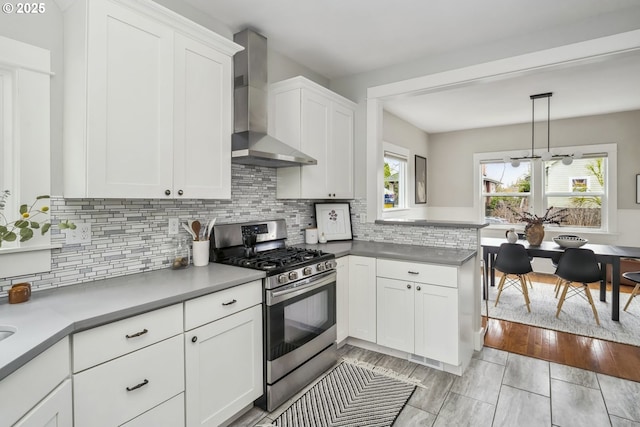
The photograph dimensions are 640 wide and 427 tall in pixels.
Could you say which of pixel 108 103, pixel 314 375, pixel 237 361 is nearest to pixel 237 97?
pixel 108 103

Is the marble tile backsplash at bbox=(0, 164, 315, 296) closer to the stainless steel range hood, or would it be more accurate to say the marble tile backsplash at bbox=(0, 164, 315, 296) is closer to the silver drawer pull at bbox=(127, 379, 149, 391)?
the stainless steel range hood

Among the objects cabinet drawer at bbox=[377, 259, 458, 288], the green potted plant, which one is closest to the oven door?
cabinet drawer at bbox=[377, 259, 458, 288]

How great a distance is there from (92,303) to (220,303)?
578 mm

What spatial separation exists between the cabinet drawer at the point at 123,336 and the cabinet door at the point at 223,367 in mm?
136

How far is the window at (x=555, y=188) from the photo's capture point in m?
5.33

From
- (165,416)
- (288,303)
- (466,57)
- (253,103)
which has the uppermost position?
(466,57)

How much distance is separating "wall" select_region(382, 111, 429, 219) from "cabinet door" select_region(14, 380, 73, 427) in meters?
4.52

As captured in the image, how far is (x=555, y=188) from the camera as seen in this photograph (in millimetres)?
5734

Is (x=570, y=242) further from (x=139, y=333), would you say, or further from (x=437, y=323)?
(x=139, y=333)

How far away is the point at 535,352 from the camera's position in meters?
2.91

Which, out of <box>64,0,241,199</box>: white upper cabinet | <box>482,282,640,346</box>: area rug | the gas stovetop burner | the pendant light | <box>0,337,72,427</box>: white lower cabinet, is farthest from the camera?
the pendant light

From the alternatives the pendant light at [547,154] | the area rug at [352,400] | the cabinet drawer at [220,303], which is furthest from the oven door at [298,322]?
the pendant light at [547,154]

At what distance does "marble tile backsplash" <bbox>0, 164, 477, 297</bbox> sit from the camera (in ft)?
5.68

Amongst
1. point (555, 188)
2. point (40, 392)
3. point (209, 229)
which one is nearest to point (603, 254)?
point (555, 188)
